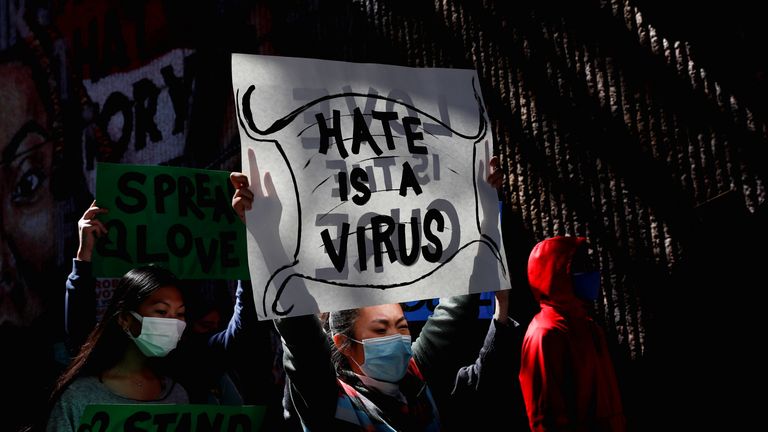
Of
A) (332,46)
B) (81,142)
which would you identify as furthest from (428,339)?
(81,142)

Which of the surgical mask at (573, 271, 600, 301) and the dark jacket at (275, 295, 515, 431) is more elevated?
the surgical mask at (573, 271, 600, 301)

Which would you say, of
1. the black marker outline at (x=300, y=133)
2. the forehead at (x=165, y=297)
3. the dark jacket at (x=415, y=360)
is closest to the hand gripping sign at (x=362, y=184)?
the black marker outline at (x=300, y=133)

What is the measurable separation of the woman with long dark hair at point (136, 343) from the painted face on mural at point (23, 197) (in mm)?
6876

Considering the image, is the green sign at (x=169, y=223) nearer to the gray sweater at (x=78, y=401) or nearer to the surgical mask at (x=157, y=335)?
the surgical mask at (x=157, y=335)

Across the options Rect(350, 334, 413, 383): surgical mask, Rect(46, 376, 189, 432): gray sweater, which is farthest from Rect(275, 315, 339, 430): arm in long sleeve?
Rect(46, 376, 189, 432): gray sweater

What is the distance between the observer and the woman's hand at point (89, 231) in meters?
2.98

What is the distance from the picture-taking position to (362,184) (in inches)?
107

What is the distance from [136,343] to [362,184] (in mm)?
975

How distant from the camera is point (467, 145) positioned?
2918 mm

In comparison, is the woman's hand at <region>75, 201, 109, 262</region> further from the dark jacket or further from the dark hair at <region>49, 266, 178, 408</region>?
the dark jacket

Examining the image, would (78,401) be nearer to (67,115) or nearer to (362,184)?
(362,184)

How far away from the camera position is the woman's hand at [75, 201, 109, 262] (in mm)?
2984

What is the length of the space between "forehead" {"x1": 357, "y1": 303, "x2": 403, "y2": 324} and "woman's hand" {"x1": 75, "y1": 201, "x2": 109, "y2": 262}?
98 centimetres

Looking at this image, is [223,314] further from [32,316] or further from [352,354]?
[352,354]
